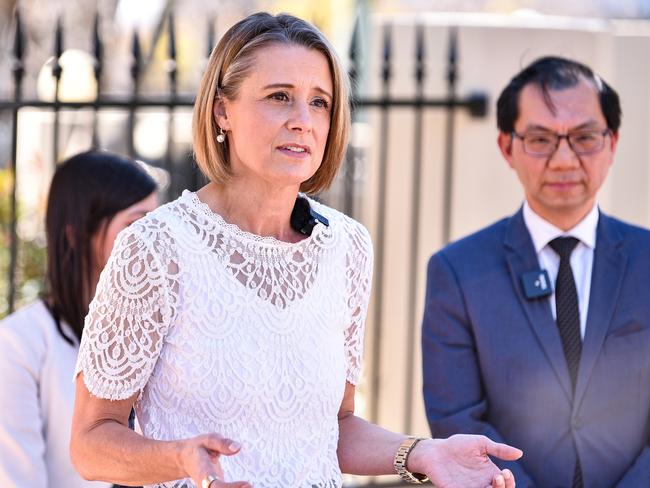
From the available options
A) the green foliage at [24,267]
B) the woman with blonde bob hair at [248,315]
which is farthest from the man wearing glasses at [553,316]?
the green foliage at [24,267]

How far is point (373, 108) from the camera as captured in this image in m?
6.04

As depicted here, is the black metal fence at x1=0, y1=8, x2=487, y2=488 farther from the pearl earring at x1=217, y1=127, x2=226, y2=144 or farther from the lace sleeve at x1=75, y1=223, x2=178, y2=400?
the lace sleeve at x1=75, y1=223, x2=178, y2=400

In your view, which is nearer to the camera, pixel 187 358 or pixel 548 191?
pixel 187 358

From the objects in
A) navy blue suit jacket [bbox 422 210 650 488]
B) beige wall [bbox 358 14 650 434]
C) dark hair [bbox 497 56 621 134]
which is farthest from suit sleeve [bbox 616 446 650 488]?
beige wall [bbox 358 14 650 434]

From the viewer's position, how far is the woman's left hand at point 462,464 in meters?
2.72

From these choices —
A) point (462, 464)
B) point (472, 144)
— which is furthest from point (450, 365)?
point (472, 144)

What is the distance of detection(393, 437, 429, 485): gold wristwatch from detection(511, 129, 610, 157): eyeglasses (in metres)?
1.34

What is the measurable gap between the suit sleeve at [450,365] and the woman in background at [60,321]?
0.99 meters

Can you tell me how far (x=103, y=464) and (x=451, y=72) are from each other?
12.2 feet

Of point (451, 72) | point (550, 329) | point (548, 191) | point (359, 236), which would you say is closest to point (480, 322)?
point (550, 329)

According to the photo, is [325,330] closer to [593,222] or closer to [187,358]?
[187,358]

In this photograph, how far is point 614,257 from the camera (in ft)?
12.5

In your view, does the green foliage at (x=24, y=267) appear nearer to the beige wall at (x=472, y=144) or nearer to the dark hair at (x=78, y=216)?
the beige wall at (x=472, y=144)

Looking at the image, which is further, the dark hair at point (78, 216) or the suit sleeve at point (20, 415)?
the dark hair at point (78, 216)
